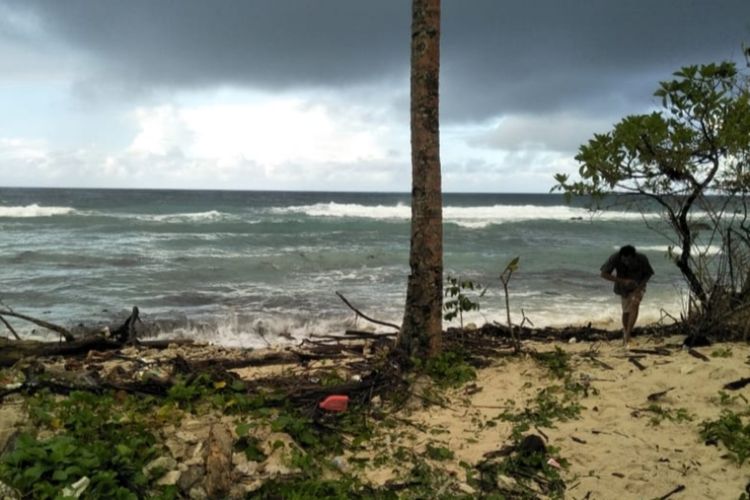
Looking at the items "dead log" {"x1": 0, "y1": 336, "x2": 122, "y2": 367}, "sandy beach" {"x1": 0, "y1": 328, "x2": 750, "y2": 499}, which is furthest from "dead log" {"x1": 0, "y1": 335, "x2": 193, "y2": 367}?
"sandy beach" {"x1": 0, "y1": 328, "x2": 750, "y2": 499}

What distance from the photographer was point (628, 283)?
6.91 meters

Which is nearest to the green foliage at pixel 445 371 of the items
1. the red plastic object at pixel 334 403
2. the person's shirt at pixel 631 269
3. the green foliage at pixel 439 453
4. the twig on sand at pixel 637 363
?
the red plastic object at pixel 334 403

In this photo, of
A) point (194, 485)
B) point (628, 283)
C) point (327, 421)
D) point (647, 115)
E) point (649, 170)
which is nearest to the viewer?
point (194, 485)

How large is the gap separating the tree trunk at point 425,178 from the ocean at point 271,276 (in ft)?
10.9

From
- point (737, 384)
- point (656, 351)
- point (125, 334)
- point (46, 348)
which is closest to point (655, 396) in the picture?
point (737, 384)

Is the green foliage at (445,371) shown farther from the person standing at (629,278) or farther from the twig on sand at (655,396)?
the person standing at (629,278)

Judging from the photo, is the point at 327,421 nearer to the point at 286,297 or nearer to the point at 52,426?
the point at 52,426

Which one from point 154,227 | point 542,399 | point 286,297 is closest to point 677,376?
point 542,399

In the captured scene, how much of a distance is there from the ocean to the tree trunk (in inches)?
131

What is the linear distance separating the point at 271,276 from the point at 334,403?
438 inches

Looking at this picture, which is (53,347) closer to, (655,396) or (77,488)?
(77,488)

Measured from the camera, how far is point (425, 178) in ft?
16.8

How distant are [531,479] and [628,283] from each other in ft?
13.6

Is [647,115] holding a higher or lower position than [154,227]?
higher
